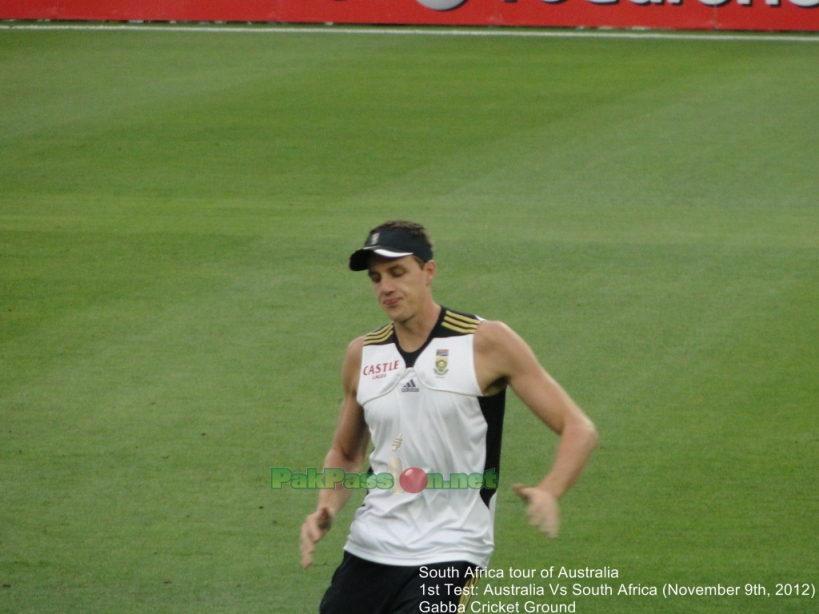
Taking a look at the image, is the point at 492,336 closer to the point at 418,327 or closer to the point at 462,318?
the point at 462,318

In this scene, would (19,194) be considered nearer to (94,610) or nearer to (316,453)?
(316,453)

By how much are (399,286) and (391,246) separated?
147 millimetres

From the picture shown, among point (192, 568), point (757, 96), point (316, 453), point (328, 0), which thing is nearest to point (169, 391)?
point (316, 453)

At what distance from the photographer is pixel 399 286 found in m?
4.62

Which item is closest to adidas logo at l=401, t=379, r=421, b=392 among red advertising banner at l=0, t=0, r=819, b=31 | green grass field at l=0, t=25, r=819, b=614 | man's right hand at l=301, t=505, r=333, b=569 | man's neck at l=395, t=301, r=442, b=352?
man's neck at l=395, t=301, r=442, b=352

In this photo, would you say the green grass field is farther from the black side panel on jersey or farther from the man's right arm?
the black side panel on jersey

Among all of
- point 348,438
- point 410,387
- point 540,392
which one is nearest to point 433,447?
point 410,387

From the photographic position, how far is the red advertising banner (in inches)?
912

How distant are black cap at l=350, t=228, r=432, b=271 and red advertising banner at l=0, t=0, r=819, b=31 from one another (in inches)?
784

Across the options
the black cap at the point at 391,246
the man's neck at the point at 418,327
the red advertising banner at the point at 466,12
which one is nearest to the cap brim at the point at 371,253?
the black cap at the point at 391,246

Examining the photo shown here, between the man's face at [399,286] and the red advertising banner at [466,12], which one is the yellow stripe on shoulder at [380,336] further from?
the red advertising banner at [466,12]

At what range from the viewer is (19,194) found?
47.1ft

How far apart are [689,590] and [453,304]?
14.9 feet

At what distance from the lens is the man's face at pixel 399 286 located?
4.61 m
